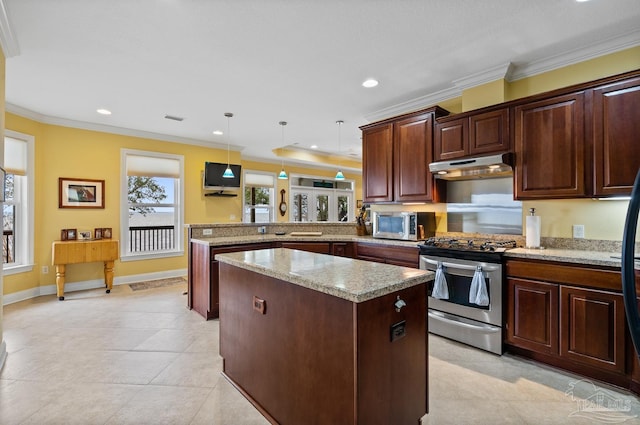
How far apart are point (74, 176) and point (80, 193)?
0.93 ft

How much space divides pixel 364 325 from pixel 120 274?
17.8 ft

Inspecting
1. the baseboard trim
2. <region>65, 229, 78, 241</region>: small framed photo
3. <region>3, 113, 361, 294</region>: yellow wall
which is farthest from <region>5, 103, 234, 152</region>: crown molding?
the baseboard trim

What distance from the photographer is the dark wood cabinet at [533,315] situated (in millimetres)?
2389

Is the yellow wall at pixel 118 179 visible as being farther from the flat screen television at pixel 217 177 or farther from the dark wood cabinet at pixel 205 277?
the dark wood cabinet at pixel 205 277

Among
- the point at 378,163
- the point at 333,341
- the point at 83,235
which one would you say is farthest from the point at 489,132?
the point at 83,235

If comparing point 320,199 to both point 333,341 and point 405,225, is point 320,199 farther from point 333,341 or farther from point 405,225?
point 333,341

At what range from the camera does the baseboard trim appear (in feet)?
14.0

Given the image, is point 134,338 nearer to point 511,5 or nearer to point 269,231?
point 269,231

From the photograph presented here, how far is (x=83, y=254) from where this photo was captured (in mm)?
4539

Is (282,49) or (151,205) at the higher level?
(282,49)

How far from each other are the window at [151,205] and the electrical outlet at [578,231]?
5976 mm

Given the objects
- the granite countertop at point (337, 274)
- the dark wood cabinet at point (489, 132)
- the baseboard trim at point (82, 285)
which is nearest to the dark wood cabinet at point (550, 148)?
the dark wood cabinet at point (489, 132)

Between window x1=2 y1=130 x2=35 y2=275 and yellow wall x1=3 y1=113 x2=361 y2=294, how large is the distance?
0.09 m

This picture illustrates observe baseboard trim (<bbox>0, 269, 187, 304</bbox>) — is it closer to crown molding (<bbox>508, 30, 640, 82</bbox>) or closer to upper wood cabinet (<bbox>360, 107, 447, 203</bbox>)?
upper wood cabinet (<bbox>360, 107, 447, 203</bbox>)
